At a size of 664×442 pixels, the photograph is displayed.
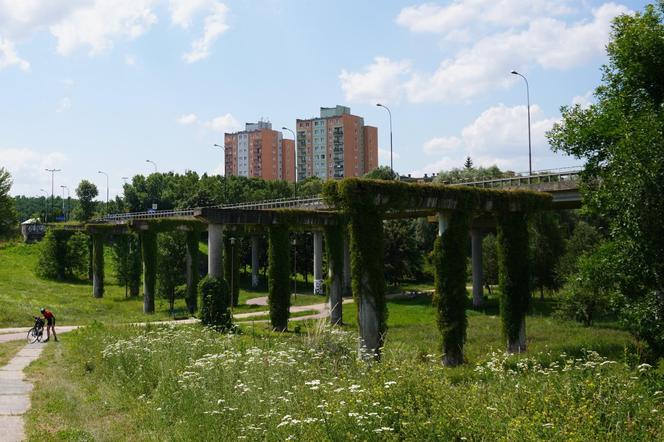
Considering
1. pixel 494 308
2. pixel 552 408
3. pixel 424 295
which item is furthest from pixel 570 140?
pixel 424 295

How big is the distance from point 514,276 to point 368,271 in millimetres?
7813

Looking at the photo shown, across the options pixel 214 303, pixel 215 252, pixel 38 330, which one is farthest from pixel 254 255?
pixel 38 330

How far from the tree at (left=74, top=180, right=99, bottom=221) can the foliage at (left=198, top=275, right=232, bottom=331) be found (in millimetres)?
79321

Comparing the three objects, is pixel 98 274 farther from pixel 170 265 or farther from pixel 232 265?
pixel 232 265

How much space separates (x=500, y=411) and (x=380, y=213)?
1405 centimetres

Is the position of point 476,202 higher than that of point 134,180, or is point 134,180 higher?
point 134,180

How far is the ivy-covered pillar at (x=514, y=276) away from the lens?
82.0ft

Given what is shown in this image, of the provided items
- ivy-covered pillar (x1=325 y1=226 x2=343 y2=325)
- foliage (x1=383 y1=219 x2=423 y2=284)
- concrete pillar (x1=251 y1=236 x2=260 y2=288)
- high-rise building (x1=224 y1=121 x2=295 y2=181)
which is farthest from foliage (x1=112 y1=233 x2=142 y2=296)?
high-rise building (x1=224 y1=121 x2=295 y2=181)

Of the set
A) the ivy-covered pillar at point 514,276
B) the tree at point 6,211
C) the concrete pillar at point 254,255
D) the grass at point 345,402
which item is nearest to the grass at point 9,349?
the grass at point 345,402

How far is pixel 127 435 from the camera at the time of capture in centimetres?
1030

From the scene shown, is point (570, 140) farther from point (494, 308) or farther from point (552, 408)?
point (494, 308)

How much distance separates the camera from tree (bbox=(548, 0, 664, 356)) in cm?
1697

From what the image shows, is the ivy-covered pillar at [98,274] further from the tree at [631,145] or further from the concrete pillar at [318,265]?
the tree at [631,145]

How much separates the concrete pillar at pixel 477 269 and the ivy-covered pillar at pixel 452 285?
83.1 ft
